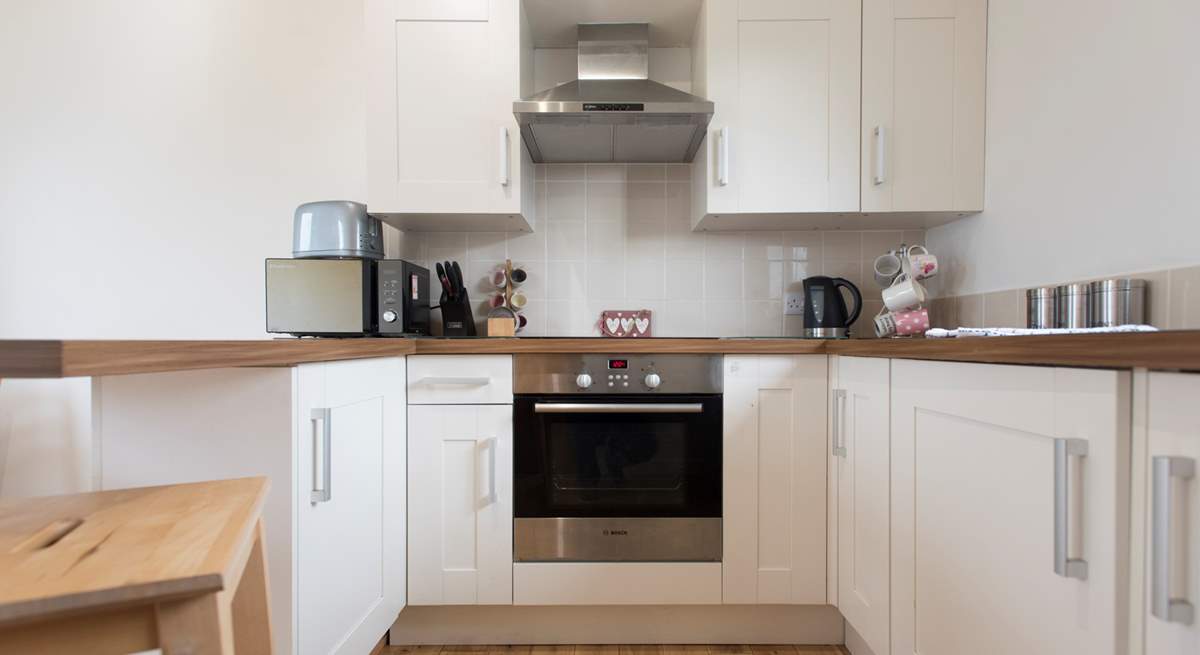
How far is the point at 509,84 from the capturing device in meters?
1.92

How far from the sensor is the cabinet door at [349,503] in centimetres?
111

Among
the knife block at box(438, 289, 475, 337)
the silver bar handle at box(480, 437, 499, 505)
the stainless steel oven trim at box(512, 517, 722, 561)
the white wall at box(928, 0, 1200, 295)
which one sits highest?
the white wall at box(928, 0, 1200, 295)

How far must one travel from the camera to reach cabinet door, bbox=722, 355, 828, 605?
169 centimetres

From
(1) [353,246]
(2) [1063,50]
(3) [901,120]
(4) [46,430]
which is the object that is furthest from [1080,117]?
(4) [46,430]

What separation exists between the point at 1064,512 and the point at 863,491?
729 mm

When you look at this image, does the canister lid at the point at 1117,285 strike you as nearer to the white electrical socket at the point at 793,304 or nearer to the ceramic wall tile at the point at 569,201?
the white electrical socket at the point at 793,304

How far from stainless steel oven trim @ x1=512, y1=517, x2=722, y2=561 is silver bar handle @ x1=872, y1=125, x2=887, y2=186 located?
124 centimetres

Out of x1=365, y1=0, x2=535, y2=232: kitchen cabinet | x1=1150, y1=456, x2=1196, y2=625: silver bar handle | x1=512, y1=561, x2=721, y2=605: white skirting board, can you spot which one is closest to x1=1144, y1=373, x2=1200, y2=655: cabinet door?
x1=1150, y1=456, x2=1196, y2=625: silver bar handle

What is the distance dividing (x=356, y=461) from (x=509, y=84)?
1.30 meters

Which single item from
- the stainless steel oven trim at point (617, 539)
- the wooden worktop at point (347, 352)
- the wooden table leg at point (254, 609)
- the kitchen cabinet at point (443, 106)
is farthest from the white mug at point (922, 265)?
the wooden table leg at point (254, 609)

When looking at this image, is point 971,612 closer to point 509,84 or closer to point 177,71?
point 509,84

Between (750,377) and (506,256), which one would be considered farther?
(506,256)

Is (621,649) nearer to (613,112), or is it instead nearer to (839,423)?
(839,423)

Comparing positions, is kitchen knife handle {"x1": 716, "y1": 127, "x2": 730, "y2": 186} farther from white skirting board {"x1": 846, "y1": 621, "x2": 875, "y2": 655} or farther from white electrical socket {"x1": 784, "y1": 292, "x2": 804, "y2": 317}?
white skirting board {"x1": 846, "y1": 621, "x2": 875, "y2": 655}
